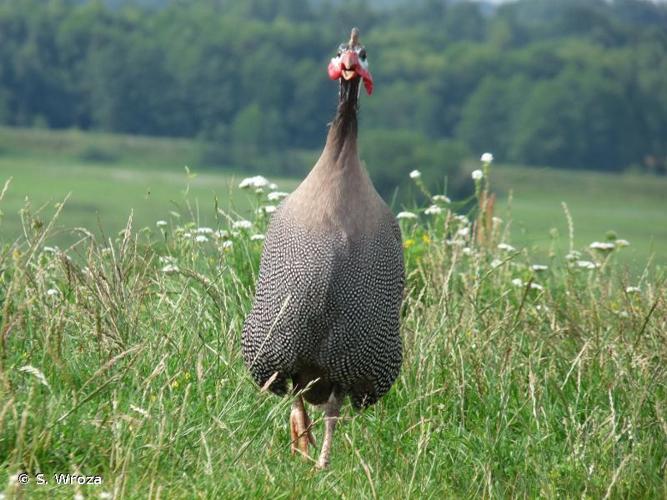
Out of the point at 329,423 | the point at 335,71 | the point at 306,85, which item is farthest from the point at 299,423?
the point at 306,85

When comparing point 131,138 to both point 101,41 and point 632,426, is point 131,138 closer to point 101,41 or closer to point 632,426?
point 101,41

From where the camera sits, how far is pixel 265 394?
4703mm

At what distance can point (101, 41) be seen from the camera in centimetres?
6038

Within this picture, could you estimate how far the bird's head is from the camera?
14.4 feet

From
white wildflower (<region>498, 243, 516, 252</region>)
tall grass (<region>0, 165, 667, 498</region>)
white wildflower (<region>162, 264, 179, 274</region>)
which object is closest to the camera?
tall grass (<region>0, 165, 667, 498</region>)

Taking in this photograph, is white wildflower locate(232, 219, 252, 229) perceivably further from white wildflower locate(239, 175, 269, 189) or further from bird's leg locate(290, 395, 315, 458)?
bird's leg locate(290, 395, 315, 458)

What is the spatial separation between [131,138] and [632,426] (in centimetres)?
5207

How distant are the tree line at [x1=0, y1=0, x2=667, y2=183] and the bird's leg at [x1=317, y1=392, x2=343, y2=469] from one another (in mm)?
43003

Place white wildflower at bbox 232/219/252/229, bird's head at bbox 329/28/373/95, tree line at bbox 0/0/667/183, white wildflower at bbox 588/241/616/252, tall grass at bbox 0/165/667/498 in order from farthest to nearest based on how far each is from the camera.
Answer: tree line at bbox 0/0/667/183 → white wildflower at bbox 588/241/616/252 → white wildflower at bbox 232/219/252/229 → bird's head at bbox 329/28/373/95 → tall grass at bbox 0/165/667/498

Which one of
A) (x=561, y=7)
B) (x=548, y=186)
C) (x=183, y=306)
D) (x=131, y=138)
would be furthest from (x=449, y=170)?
(x=561, y=7)

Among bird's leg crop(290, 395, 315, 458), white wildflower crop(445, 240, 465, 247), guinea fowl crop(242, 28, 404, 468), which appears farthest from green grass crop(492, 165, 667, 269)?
guinea fowl crop(242, 28, 404, 468)

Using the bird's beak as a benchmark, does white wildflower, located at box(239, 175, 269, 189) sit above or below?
below

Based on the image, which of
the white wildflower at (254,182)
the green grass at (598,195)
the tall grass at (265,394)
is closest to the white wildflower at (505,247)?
the tall grass at (265,394)

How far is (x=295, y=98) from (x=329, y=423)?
49.8 meters
